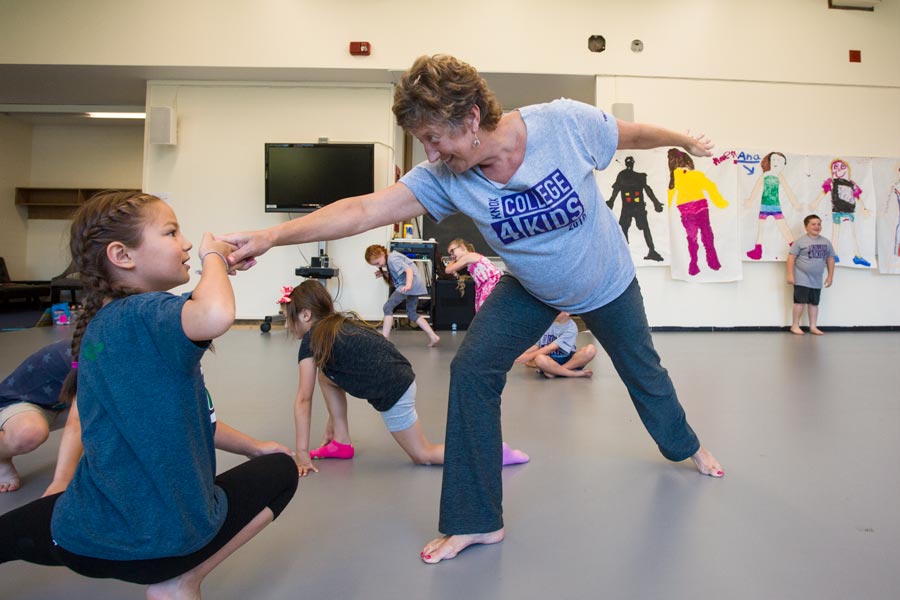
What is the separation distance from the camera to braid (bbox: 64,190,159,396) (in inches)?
A: 41.4

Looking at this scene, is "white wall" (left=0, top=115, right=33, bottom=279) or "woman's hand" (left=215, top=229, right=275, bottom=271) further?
"white wall" (left=0, top=115, right=33, bottom=279)

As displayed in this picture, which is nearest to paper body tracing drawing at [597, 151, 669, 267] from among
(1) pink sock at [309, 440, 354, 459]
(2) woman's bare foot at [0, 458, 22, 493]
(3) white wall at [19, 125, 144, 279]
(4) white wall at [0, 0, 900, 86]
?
(4) white wall at [0, 0, 900, 86]

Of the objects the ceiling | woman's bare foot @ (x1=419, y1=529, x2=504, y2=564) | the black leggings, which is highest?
the ceiling

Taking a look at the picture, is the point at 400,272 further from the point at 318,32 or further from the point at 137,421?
the point at 137,421

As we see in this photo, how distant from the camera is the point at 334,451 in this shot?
2174 mm

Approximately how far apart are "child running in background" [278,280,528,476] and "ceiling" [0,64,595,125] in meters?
5.10

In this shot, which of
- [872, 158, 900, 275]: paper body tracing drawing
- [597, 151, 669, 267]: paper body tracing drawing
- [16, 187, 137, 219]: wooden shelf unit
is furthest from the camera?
[16, 187, 137, 219]: wooden shelf unit

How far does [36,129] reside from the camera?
10680mm

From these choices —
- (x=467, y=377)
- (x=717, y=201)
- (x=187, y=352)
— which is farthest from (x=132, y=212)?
(x=717, y=201)

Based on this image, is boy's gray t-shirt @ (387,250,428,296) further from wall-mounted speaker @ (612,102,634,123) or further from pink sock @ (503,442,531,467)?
pink sock @ (503,442,531,467)

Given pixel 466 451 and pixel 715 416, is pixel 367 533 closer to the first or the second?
pixel 466 451

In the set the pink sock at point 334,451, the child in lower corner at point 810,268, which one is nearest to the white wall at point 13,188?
the pink sock at point 334,451

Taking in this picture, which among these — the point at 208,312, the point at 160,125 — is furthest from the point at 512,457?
the point at 160,125

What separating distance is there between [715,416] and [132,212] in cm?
254
